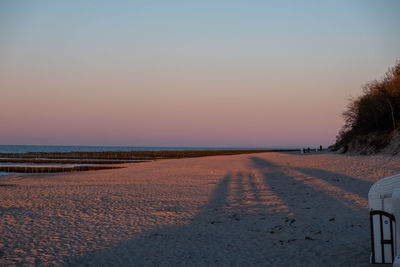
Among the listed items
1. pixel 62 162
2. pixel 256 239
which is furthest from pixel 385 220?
pixel 62 162

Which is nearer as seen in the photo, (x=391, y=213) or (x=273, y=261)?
(x=391, y=213)

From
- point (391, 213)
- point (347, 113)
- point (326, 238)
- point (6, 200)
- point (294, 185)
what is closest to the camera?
point (391, 213)

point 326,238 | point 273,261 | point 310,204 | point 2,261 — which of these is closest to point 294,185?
point 310,204

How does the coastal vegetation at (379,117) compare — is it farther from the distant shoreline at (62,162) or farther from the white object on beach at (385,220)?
the distant shoreline at (62,162)

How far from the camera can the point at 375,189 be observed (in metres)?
5.11

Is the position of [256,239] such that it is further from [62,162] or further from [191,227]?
[62,162]

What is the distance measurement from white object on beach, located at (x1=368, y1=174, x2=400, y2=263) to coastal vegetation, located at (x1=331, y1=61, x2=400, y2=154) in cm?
2270

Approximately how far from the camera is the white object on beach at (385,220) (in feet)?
15.9

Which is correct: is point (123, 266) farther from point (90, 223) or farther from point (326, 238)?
point (326, 238)

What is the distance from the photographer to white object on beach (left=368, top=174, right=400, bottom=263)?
486 centimetres

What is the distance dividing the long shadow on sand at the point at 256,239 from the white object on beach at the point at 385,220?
75cm

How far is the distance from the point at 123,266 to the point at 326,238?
4629mm

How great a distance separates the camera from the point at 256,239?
7402mm

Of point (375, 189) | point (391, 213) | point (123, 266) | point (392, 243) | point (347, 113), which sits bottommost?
point (123, 266)
